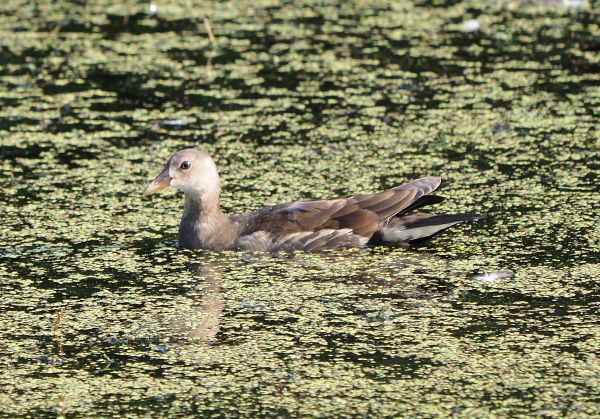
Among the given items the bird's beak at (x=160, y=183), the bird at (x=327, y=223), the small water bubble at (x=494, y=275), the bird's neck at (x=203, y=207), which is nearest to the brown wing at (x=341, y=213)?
the bird at (x=327, y=223)

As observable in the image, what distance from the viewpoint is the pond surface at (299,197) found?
4.51m

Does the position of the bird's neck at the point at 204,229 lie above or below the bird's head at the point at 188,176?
below

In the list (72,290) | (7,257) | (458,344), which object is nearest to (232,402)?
(458,344)

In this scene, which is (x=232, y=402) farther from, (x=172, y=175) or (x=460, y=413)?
(x=172, y=175)

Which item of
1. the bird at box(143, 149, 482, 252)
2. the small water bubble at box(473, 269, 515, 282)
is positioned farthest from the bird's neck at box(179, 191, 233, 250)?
the small water bubble at box(473, 269, 515, 282)

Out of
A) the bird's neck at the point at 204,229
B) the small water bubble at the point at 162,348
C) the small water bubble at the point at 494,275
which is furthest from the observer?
the bird's neck at the point at 204,229

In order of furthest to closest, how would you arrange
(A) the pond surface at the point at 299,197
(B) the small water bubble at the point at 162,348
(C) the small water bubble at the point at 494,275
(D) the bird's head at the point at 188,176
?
(D) the bird's head at the point at 188,176 < (C) the small water bubble at the point at 494,275 < (B) the small water bubble at the point at 162,348 < (A) the pond surface at the point at 299,197

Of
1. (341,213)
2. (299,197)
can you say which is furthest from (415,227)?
(299,197)

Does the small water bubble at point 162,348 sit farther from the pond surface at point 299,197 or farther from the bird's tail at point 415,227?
the bird's tail at point 415,227

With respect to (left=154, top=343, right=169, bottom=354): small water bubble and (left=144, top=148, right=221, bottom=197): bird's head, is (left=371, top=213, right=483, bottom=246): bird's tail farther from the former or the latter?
(left=154, top=343, right=169, bottom=354): small water bubble

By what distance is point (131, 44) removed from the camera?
30.2 ft

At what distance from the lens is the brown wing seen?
600cm

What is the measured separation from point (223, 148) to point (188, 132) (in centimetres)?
34

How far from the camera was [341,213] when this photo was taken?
19.8ft
